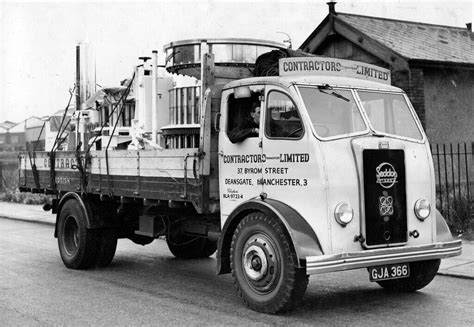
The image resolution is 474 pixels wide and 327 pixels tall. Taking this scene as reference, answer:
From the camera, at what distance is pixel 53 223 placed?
18172 millimetres

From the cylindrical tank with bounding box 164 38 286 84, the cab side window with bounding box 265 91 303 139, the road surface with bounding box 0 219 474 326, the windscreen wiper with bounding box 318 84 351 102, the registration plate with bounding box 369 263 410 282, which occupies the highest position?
the cylindrical tank with bounding box 164 38 286 84

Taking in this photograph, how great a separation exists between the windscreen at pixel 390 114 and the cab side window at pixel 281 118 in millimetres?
892

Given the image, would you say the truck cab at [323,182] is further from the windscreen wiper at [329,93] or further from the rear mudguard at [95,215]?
the rear mudguard at [95,215]

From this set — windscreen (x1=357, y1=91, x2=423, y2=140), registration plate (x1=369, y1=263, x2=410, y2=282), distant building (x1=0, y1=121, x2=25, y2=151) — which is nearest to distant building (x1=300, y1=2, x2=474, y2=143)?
windscreen (x1=357, y1=91, x2=423, y2=140)

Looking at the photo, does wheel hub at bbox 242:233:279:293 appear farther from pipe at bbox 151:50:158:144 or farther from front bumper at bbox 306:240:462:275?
pipe at bbox 151:50:158:144

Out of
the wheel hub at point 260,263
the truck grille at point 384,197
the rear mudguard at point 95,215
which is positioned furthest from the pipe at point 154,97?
the truck grille at point 384,197

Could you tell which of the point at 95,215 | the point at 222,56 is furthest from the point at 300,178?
the point at 95,215

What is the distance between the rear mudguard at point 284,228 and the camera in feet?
21.0

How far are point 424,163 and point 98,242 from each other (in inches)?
199

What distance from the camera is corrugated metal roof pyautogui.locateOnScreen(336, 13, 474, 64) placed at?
15320 millimetres

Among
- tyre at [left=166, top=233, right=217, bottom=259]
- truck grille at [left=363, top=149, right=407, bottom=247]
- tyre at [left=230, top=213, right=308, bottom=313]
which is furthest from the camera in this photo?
tyre at [left=166, top=233, right=217, bottom=259]

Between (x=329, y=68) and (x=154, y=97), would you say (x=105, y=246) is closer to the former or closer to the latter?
(x=154, y=97)

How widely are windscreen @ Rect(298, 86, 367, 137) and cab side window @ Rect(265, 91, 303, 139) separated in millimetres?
161

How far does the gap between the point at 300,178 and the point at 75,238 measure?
4.87m
